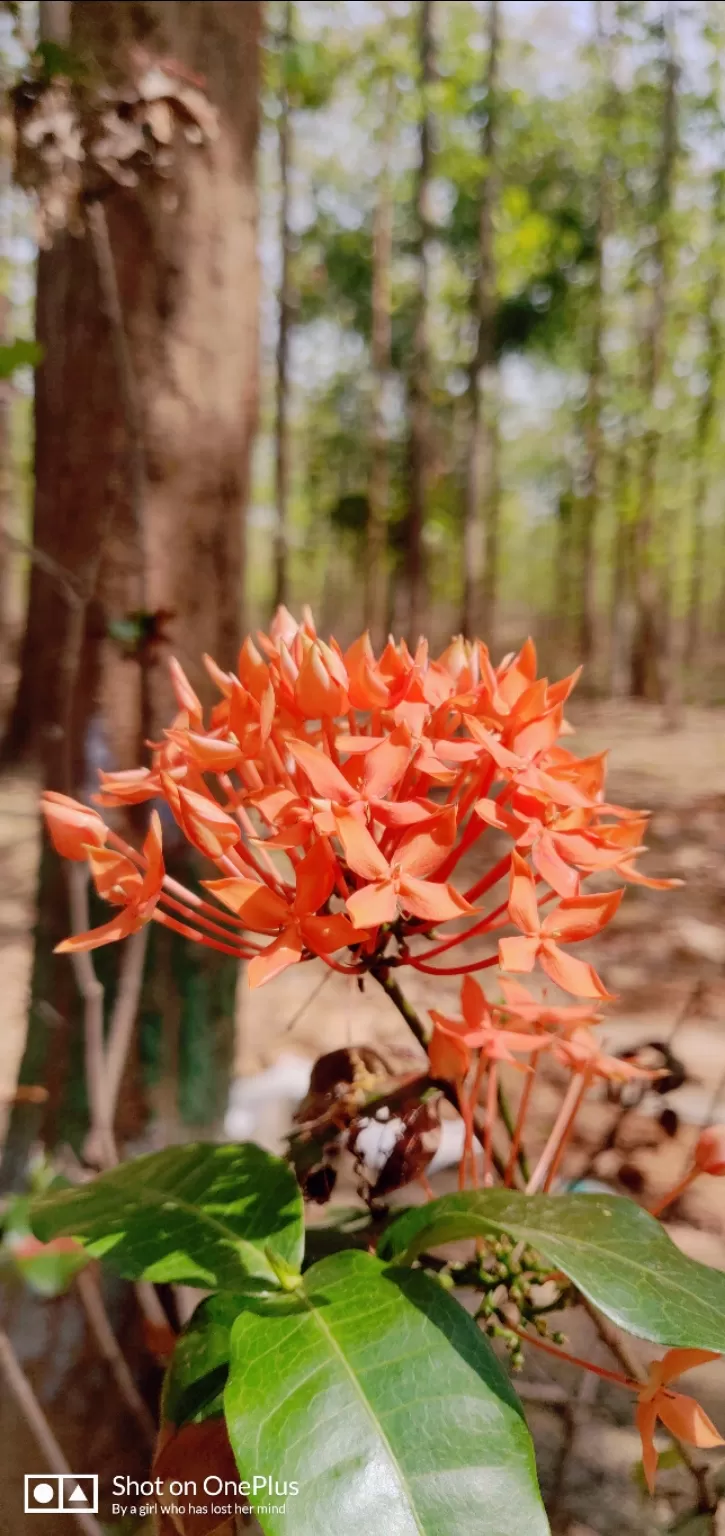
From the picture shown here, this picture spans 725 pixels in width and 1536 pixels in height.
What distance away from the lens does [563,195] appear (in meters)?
6.17

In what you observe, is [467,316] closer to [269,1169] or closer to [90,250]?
[90,250]

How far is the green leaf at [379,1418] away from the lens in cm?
43

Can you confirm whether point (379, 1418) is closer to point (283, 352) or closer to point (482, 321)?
point (283, 352)

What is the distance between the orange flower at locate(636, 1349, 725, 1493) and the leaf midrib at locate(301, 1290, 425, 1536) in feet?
0.58

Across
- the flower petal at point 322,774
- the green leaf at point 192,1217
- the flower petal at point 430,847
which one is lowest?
the green leaf at point 192,1217

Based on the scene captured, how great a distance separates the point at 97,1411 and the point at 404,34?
453 centimetres

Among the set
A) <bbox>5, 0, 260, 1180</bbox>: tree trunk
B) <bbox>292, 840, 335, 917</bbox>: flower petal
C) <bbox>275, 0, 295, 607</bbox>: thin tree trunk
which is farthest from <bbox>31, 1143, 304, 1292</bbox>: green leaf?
<bbox>275, 0, 295, 607</bbox>: thin tree trunk

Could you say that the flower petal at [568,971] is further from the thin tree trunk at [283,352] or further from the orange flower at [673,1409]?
the thin tree trunk at [283,352]

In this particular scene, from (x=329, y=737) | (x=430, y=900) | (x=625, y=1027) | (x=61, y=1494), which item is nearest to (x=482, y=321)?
(x=625, y=1027)

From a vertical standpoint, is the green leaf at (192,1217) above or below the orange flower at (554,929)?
below

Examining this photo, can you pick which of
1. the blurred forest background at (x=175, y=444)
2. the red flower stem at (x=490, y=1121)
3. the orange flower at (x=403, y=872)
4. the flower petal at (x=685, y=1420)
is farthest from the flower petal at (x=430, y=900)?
the blurred forest background at (x=175, y=444)

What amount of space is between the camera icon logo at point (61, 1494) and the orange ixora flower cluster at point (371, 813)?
1.82 feet

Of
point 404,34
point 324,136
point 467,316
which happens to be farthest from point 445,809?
point 467,316

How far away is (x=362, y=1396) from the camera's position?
0.47m
